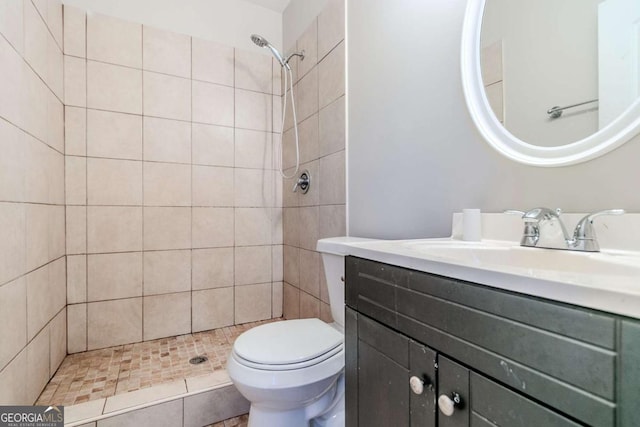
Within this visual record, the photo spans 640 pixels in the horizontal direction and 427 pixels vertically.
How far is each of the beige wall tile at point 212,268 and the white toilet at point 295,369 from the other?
0.96m

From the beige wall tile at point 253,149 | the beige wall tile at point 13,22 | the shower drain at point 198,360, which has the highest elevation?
the beige wall tile at point 13,22

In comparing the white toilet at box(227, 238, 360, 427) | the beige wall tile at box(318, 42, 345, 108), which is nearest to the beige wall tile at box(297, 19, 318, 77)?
the beige wall tile at box(318, 42, 345, 108)

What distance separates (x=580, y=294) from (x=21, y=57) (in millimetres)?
1862

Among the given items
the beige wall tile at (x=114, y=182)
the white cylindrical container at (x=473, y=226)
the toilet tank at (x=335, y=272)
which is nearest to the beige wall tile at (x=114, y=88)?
the beige wall tile at (x=114, y=182)

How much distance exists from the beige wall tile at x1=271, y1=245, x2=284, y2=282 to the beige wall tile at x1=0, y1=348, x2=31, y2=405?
1358 millimetres

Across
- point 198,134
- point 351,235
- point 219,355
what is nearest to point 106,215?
point 198,134

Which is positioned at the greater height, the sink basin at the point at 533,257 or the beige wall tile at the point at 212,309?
the sink basin at the point at 533,257

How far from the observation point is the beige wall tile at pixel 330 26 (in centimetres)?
160

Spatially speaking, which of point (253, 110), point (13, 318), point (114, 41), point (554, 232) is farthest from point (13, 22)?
point (554, 232)

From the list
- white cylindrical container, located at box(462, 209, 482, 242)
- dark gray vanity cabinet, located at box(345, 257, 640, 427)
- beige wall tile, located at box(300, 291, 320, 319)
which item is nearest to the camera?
dark gray vanity cabinet, located at box(345, 257, 640, 427)

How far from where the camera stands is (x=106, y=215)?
1812mm

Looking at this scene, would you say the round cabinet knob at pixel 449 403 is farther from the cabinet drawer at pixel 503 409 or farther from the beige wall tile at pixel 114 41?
the beige wall tile at pixel 114 41

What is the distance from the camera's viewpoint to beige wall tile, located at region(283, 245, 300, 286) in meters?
2.09

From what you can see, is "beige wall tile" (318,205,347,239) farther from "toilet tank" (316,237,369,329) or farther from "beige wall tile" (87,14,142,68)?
"beige wall tile" (87,14,142,68)
